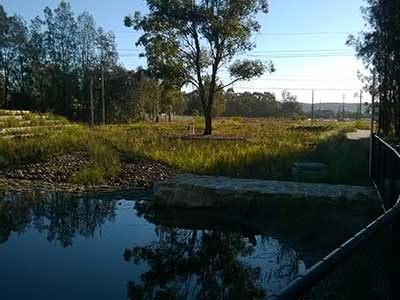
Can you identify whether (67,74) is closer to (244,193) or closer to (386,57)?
(386,57)

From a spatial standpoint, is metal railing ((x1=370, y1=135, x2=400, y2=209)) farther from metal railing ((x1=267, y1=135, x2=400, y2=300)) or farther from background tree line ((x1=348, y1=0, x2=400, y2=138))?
background tree line ((x1=348, y1=0, x2=400, y2=138))

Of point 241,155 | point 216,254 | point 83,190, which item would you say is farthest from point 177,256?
point 241,155

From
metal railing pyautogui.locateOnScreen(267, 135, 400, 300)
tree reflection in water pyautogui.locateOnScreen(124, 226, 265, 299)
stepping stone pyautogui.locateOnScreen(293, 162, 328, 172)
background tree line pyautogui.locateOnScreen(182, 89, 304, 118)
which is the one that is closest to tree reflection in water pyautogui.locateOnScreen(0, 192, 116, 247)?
tree reflection in water pyautogui.locateOnScreen(124, 226, 265, 299)

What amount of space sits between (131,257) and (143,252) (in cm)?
28

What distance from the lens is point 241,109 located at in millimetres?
90188

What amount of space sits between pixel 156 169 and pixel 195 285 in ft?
26.3

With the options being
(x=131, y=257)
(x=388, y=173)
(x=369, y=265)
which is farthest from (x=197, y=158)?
(x=369, y=265)

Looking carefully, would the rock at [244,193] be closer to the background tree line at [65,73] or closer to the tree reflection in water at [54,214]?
the tree reflection in water at [54,214]

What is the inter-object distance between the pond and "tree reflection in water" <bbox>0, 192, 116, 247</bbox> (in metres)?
0.02

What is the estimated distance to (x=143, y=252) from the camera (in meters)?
6.77

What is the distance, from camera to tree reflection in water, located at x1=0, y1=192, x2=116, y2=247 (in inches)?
309

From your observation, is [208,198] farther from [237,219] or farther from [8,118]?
[8,118]

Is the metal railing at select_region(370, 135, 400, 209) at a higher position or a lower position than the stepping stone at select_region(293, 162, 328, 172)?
higher

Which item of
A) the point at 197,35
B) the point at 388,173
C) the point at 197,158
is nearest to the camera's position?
the point at 388,173
